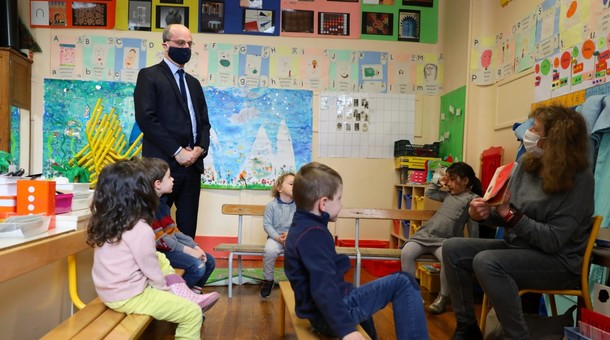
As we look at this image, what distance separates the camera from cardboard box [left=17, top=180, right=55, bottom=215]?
174 cm

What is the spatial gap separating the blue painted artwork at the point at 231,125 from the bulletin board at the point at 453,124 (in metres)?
1.32

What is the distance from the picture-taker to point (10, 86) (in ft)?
13.1

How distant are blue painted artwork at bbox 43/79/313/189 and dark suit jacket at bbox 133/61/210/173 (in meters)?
1.74

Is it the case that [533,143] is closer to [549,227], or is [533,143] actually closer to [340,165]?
[549,227]

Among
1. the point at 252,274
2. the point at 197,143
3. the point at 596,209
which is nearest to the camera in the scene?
the point at 596,209

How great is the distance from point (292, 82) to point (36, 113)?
2.48m

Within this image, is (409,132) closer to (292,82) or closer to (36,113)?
(292,82)

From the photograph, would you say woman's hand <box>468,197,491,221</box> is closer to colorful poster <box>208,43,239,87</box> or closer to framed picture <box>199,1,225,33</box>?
colorful poster <box>208,43,239,87</box>

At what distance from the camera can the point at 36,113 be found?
14.4 feet

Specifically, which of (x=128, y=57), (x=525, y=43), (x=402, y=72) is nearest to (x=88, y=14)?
(x=128, y=57)

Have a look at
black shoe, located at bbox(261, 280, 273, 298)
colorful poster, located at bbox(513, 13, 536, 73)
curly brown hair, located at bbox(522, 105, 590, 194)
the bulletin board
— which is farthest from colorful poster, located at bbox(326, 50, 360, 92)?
curly brown hair, located at bbox(522, 105, 590, 194)

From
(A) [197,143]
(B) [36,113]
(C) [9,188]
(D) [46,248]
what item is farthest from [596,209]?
(B) [36,113]

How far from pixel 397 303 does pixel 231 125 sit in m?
3.24

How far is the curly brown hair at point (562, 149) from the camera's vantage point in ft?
6.35
